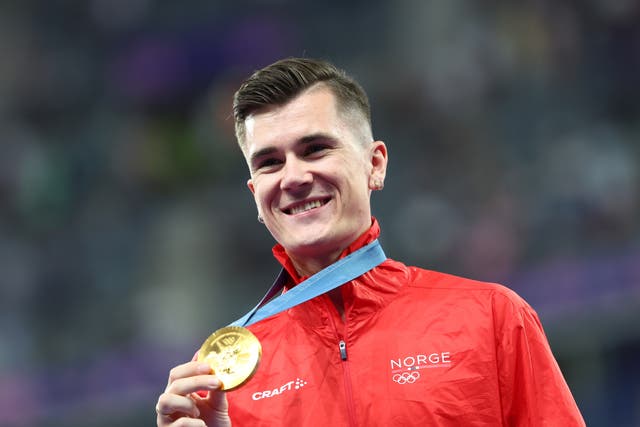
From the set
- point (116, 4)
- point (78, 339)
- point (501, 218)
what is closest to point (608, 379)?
point (501, 218)

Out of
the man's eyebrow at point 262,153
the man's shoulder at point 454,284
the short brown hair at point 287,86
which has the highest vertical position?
the short brown hair at point 287,86

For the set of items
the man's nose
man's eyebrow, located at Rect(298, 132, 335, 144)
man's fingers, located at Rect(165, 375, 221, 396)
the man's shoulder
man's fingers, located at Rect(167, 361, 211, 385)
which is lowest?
man's fingers, located at Rect(165, 375, 221, 396)

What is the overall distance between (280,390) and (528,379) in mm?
648

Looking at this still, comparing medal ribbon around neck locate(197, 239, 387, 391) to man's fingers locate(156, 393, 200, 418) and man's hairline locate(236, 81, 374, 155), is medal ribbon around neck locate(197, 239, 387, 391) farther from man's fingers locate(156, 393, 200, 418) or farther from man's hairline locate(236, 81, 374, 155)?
man's hairline locate(236, 81, 374, 155)

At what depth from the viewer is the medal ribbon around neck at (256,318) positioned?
2.28 metres

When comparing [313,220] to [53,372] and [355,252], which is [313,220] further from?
[53,372]

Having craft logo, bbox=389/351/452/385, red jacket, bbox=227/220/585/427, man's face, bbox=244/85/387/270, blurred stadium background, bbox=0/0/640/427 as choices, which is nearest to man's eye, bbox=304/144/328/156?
man's face, bbox=244/85/387/270

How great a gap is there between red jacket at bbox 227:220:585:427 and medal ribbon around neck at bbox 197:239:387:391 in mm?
47

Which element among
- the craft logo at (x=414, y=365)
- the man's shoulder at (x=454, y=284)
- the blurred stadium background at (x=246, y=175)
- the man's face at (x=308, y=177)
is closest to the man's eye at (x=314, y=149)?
the man's face at (x=308, y=177)

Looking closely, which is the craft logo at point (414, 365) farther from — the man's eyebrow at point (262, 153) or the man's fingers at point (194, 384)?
the man's eyebrow at point (262, 153)

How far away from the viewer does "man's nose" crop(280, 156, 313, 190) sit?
8.37ft

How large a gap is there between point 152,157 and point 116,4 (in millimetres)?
2611

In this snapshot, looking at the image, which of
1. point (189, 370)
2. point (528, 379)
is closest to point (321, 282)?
point (189, 370)

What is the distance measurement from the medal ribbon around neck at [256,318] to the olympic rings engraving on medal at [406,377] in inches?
11.6
